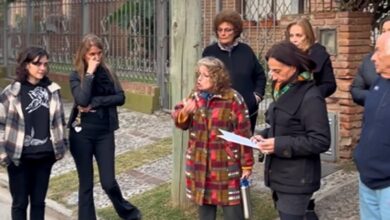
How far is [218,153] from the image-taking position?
5.06 m

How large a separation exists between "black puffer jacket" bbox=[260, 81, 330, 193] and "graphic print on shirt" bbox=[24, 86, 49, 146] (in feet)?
7.03

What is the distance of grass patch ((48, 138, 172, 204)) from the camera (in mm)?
7906

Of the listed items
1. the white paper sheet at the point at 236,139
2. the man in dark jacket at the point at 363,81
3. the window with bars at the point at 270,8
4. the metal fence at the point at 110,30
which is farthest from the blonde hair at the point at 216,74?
the metal fence at the point at 110,30

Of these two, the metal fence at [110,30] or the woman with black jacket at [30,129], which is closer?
the woman with black jacket at [30,129]

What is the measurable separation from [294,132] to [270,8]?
17.1ft

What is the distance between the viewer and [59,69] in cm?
1514

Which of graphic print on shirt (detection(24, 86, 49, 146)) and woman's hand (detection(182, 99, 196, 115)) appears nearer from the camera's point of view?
woman's hand (detection(182, 99, 196, 115))

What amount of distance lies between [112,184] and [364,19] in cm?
342

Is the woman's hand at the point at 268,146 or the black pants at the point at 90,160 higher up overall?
the woman's hand at the point at 268,146

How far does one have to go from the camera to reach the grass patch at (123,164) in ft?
25.9

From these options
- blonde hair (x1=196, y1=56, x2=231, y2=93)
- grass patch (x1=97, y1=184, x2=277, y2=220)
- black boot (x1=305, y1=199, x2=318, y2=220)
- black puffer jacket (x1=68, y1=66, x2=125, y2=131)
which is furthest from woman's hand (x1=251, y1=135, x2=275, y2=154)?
black puffer jacket (x1=68, y1=66, x2=125, y2=131)

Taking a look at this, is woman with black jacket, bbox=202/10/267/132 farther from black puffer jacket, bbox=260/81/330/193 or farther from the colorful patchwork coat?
black puffer jacket, bbox=260/81/330/193

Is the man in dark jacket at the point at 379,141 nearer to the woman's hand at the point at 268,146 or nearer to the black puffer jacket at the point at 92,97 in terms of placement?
the woman's hand at the point at 268,146

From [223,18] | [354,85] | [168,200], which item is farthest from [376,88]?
[168,200]
